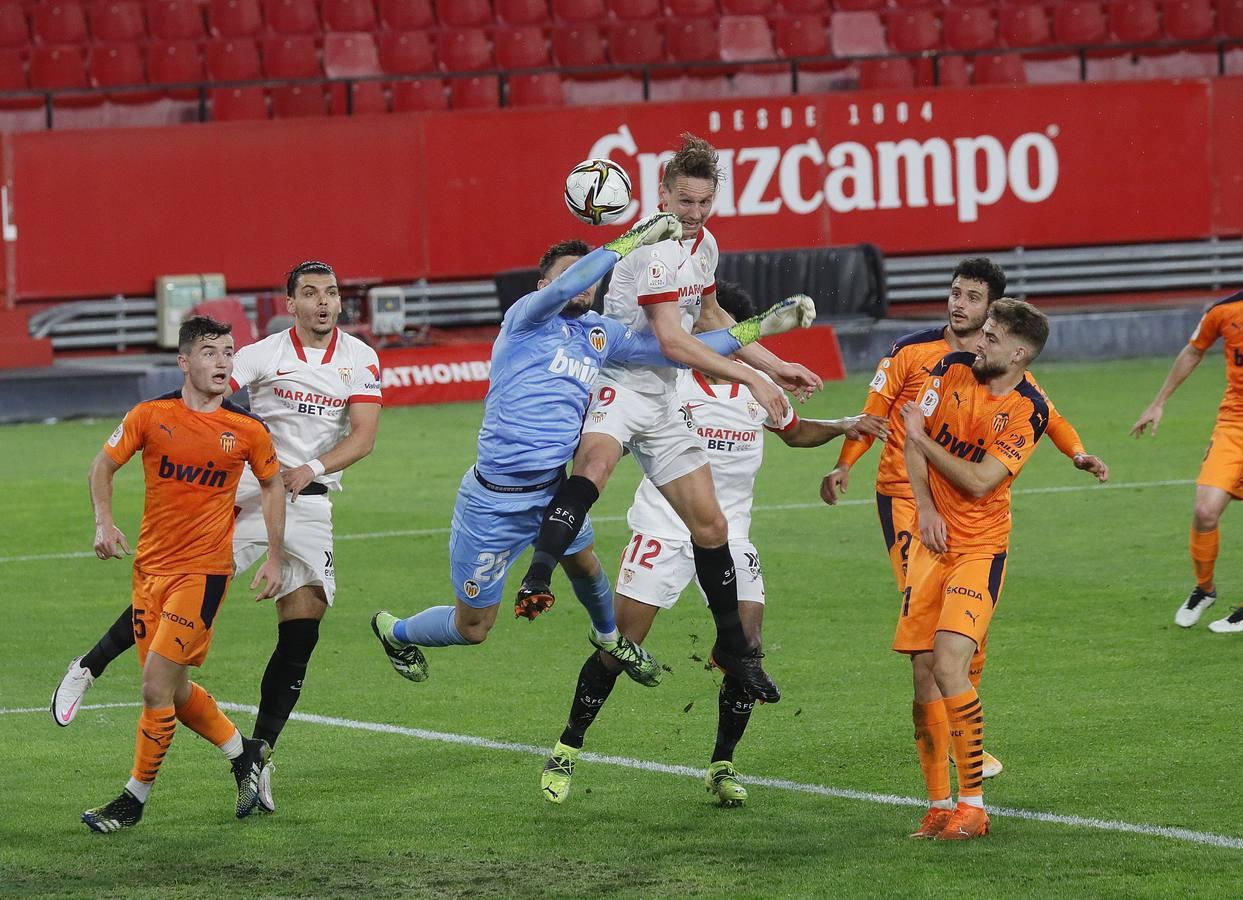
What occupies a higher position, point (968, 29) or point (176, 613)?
point (176, 613)

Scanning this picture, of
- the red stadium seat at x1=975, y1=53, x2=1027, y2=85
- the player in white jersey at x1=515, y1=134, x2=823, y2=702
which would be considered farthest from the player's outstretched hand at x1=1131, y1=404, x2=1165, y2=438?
the red stadium seat at x1=975, y1=53, x2=1027, y2=85

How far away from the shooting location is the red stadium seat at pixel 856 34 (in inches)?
1105

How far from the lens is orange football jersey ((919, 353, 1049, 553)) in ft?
24.3

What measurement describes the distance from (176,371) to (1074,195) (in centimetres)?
1225

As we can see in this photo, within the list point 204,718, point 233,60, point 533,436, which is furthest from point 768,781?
point 233,60

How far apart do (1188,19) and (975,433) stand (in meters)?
23.3

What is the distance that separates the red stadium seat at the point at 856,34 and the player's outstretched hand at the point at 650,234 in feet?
68.7

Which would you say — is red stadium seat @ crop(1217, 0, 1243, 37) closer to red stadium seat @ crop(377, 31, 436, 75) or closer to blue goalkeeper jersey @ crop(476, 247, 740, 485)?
red stadium seat @ crop(377, 31, 436, 75)

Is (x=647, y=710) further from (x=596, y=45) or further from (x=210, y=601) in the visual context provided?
(x=596, y=45)

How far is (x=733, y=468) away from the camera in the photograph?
29.3 ft

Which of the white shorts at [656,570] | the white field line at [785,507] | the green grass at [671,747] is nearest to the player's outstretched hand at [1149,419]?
the green grass at [671,747]

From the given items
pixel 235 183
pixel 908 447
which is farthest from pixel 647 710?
pixel 235 183

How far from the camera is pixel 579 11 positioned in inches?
1102

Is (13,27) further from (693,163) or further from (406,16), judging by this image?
(693,163)
